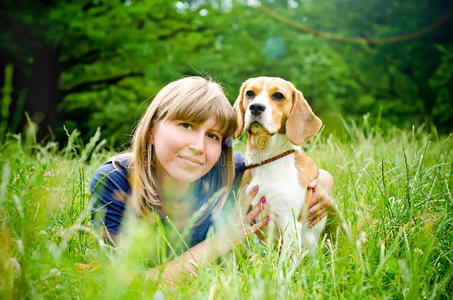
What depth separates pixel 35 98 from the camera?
9500 mm

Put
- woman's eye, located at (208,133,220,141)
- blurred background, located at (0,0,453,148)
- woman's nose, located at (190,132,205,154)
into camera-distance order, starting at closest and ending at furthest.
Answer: woman's nose, located at (190,132,205,154) → woman's eye, located at (208,133,220,141) → blurred background, located at (0,0,453,148)

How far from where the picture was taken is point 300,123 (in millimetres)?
2592

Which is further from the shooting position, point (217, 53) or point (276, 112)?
point (217, 53)

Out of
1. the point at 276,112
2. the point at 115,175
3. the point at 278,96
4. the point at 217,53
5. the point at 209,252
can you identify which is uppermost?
the point at 217,53

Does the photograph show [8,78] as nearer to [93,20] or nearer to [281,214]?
[281,214]

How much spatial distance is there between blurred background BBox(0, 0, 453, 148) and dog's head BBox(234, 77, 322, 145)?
17.1ft

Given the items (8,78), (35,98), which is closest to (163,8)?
(35,98)

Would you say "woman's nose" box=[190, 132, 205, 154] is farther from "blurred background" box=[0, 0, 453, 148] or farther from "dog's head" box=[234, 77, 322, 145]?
"blurred background" box=[0, 0, 453, 148]

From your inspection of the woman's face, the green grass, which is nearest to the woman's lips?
the woman's face

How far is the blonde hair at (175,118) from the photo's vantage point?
225 centimetres

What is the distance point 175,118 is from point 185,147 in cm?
21

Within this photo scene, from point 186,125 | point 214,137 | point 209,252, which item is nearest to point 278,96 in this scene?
point 214,137

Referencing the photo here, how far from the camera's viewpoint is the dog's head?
2531 millimetres

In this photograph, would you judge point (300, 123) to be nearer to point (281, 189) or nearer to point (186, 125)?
point (281, 189)
